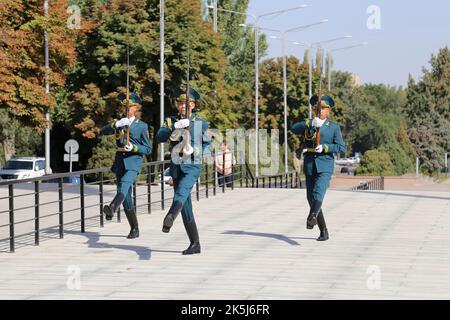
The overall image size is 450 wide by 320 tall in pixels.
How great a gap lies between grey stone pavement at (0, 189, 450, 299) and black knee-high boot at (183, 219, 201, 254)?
15 cm

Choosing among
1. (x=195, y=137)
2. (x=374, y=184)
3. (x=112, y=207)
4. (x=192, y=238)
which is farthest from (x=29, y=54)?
(x=195, y=137)

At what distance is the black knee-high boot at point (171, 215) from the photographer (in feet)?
43.9

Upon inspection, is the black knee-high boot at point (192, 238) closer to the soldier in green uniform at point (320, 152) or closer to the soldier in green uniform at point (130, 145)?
the soldier in green uniform at point (130, 145)

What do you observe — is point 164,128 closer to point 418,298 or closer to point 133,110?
point 133,110

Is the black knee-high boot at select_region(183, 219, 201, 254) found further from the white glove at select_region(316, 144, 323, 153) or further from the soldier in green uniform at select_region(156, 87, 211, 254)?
the white glove at select_region(316, 144, 323, 153)

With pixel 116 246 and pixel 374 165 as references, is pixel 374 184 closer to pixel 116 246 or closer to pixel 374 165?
pixel 374 165

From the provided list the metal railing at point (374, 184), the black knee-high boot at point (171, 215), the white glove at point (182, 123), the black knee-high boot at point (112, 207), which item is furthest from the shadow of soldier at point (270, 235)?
the metal railing at point (374, 184)

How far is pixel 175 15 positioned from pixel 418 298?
51.6 meters

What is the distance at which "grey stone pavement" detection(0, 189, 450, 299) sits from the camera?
1166 cm

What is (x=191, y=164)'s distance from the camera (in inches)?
551

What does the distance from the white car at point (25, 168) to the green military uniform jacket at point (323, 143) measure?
3910 centimetres

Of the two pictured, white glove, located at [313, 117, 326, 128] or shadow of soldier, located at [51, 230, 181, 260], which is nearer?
shadow of soldier, located at [51, 230, 181, 260]

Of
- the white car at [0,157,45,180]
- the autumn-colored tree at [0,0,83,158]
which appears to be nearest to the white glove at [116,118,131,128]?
the autumn-colored tree at [0,0,83,158]

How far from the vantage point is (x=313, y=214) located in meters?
15.2
